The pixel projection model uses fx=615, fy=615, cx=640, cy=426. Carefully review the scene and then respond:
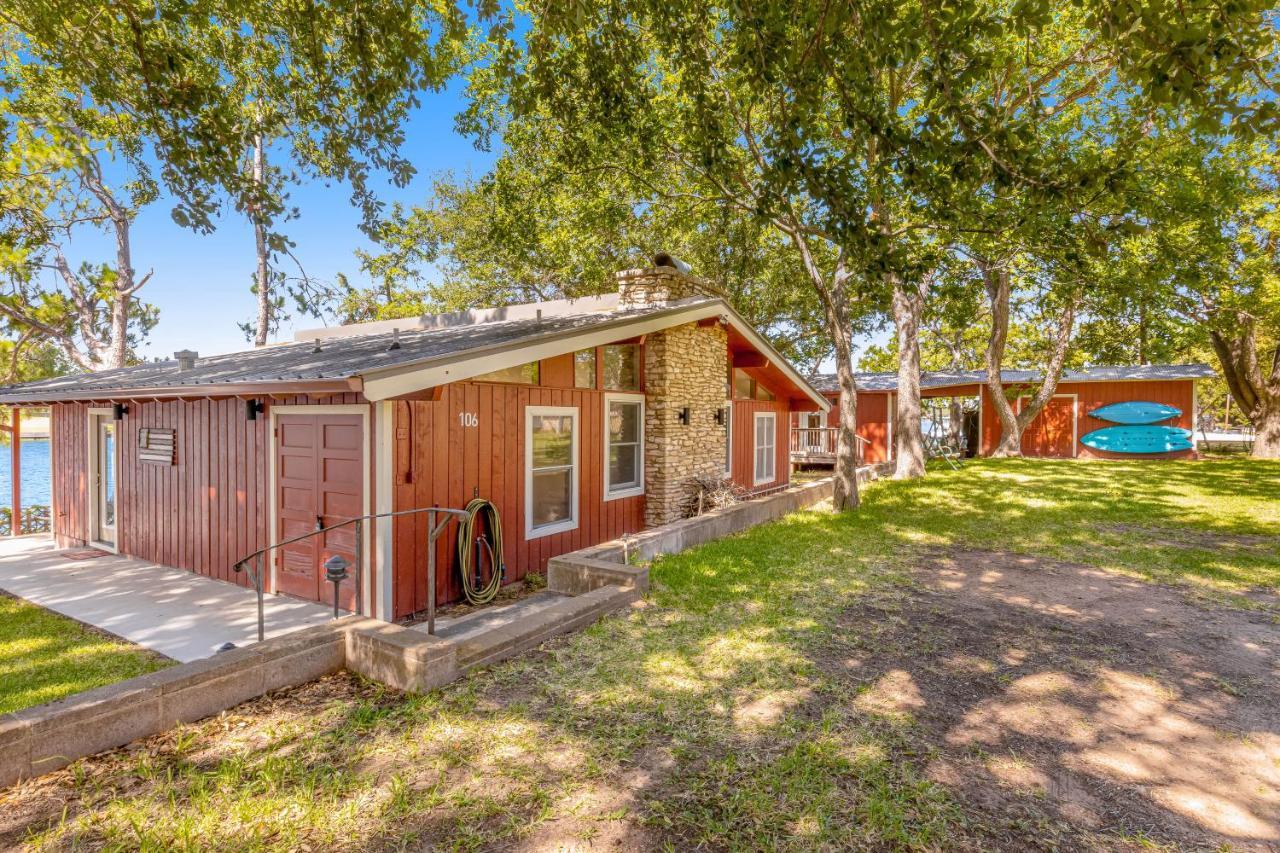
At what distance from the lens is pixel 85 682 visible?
4.05 meters

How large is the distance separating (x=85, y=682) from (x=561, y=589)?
3536 mm

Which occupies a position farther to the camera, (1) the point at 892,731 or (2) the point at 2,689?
(2) the point at 2,689

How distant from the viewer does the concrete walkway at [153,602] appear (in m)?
4.96

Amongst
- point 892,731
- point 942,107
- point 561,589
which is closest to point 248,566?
point 561,589

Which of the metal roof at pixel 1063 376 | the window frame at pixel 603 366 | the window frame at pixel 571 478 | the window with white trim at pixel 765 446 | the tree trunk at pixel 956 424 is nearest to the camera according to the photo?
the window frame at pixel 571 478

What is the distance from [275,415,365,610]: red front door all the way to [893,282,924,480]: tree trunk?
40.2 feet

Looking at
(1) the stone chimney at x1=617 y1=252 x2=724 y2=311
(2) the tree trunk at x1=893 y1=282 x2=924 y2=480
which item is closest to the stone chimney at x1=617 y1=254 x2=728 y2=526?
(1) the stone chimney at x1=617 y1=252 x2=724 y2=311

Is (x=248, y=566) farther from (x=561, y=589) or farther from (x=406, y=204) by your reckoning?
(x=406, y=204)

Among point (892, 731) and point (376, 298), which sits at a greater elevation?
point (376, 298)

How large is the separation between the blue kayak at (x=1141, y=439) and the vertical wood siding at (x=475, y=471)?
56.8ft

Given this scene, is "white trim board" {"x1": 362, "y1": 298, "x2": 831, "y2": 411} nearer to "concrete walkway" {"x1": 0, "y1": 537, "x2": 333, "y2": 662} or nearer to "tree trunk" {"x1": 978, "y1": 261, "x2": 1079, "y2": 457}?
"concrete walkway" {"x1": 0, "y1": 537, "x2": 333, "y2": 662}

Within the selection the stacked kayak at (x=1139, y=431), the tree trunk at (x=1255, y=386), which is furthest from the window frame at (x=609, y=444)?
the tree trunk at (x=1255, y=386)

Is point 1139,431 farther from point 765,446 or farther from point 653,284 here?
point 653,284

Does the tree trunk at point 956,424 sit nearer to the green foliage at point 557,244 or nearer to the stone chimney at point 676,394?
the green foliage at point 557,244
